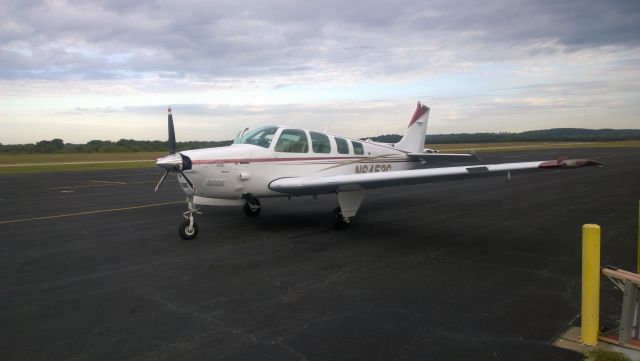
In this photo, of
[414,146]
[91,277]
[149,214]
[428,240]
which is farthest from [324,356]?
[414,146]

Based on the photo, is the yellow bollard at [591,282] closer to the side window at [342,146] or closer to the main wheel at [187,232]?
the main wheel at [187,232]

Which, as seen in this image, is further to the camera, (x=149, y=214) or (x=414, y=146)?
(x=414, y=146)

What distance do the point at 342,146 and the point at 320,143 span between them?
78 cm

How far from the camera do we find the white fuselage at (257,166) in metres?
9.83

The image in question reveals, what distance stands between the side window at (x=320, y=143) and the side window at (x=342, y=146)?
364mm

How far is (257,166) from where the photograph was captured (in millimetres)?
10516

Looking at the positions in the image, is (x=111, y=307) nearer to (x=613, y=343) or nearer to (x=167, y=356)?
(x=167, y=356)

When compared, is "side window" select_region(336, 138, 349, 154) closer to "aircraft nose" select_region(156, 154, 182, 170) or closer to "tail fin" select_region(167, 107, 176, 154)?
"tail fin" select_region(167, 107, 176, 154)

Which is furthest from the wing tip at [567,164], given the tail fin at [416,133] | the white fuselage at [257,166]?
the tail fin at [416,133]

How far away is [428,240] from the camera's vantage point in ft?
30.5

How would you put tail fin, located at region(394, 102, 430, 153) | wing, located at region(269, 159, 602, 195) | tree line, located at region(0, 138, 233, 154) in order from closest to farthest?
wing, located at region(269, 159, 602, 195)
tail fin, located at region(394, 102, 430, 153)
tree line, located at region(0, 138, 233, 154)

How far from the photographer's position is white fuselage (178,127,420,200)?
32.2 ft

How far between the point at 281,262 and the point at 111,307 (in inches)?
108

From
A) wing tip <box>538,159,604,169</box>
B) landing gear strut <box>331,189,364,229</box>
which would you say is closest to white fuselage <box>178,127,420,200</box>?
landing gear strut <box>331,189,364,229</box>
